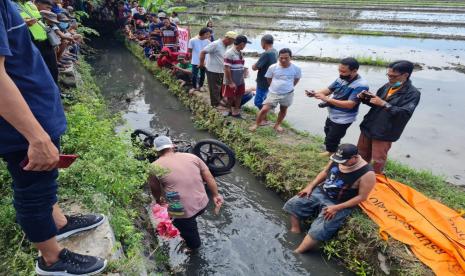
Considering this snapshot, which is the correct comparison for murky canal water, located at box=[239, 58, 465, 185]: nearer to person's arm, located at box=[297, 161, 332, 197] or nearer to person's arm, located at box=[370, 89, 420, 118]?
person's arm, located at box=[370, 89, 420, 118]

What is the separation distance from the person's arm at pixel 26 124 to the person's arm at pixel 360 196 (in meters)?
3.39

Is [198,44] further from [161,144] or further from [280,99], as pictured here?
[161,144]

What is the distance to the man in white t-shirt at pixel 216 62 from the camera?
750cm

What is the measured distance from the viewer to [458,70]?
12.0 meters

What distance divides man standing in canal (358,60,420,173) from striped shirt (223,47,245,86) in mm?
2756

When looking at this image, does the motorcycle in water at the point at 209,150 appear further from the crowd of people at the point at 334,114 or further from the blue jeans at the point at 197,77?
the blue jeans at the point at 197,77

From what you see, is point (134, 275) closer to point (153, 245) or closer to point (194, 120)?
point (153, 245)

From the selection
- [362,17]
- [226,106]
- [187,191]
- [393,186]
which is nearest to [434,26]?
[362,17]

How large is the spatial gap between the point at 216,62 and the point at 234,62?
776 millimetres

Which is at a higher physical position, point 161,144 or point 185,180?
point 161,144

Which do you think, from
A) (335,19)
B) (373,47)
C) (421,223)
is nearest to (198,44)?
(421,223)

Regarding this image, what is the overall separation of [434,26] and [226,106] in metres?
16.8

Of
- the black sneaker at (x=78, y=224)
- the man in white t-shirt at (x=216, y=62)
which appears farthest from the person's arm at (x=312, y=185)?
the man in white t-shirt at (x=216, y=62)

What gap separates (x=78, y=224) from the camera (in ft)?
9.02
